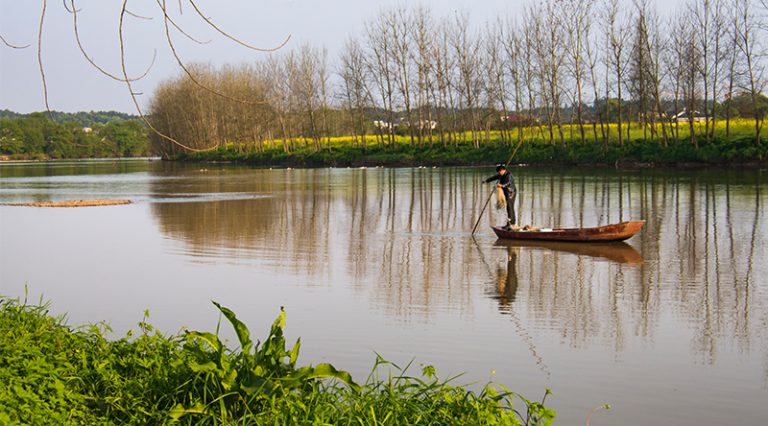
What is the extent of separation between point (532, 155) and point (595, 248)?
48990mm

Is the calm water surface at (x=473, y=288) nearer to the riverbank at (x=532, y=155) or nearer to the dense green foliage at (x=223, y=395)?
the dense green foliage at (x=223, y=395)

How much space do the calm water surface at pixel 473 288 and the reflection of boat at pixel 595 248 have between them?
0.08 metres

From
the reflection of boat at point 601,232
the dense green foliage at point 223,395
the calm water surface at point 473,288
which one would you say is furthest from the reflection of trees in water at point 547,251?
the dense green foliage at point 223,395

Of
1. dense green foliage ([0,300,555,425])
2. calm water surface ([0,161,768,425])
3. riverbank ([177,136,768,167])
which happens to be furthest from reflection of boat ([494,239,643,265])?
riverbank ([177,136,768,167])

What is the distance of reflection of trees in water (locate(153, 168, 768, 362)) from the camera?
1160cm

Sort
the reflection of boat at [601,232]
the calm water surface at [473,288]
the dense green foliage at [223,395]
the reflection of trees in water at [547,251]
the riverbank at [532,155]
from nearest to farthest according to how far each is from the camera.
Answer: the dense green foliage at [223,395]
the calm water surface at [473,288]
the reflection of trees in water at [547,251]
the reflection of boat at [601,232]
the riverbank at [532,155]

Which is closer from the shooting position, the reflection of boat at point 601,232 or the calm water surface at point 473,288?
the calm water surface at point 473,288

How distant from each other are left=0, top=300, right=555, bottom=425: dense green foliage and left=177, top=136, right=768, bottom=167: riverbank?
4930 cm

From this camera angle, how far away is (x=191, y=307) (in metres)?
12.5

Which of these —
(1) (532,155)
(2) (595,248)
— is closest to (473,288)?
(2) (595,248)

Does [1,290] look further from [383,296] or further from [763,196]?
[763,196]

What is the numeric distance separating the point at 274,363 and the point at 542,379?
3.26 m

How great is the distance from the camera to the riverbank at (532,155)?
2108 inches

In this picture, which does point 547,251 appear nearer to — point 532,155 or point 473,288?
point 473,288
